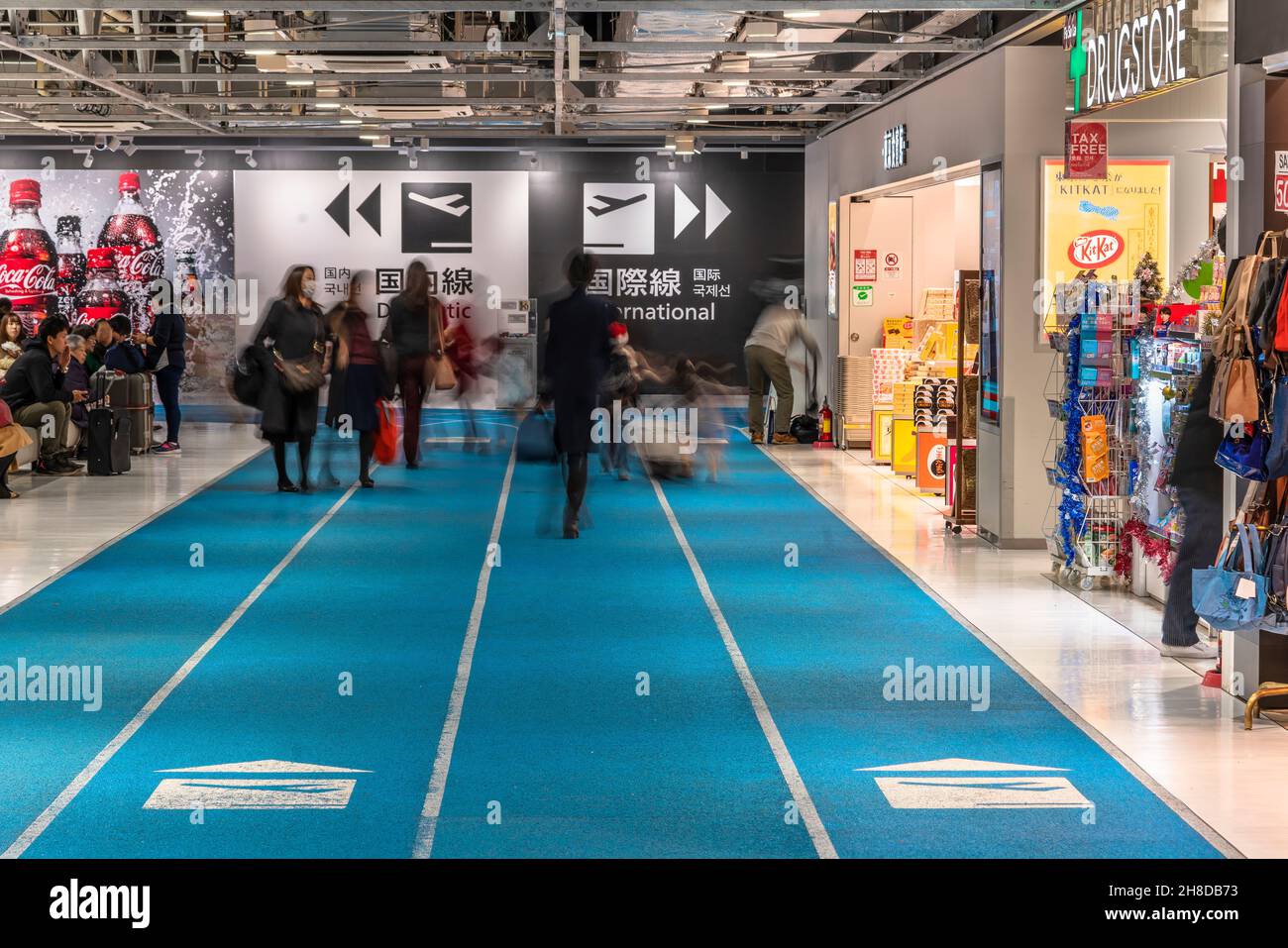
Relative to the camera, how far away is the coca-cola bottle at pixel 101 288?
2317cm

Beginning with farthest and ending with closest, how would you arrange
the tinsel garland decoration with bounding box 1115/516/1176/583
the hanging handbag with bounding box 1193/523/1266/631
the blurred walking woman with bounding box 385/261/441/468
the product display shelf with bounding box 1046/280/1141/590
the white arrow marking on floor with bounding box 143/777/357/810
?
the blurred walking woman with bounding box 385/261/441/468 < the product display shelf with bounding box 1046/280/1141/590 < the tinsel garland decoration with bounding box 1115/516/1176/583 < the hanging handbag with bounding box 1193/523/1266/631 < the white arrow marking on floor with bounding box 143/777/357/810

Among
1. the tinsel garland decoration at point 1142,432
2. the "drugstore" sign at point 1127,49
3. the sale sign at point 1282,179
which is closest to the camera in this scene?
the sale sign at point 1282,179

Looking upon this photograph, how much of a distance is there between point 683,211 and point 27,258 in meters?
8.73

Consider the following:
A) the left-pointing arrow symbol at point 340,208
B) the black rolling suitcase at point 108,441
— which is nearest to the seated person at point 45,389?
the black rolling suitcase at point 108,441

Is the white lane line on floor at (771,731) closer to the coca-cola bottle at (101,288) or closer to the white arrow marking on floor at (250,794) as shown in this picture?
the white arrow marking on floor at (250,794)

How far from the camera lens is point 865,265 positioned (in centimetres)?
1814

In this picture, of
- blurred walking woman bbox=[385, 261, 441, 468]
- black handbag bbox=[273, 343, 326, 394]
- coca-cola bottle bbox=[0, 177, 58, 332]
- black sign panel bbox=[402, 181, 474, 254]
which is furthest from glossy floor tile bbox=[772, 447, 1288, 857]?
coca-cola bottle bbox=[0, 177, 58, 332]

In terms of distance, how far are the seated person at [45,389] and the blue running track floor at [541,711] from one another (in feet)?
11.8

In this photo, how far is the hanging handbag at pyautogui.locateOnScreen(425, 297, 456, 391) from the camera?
15.7 meters

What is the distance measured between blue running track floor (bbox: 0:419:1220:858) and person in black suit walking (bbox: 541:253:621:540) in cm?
86

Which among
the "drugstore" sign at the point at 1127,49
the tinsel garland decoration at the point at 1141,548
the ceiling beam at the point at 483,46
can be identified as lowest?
the tinsel garland decoration at the point at 1141,548

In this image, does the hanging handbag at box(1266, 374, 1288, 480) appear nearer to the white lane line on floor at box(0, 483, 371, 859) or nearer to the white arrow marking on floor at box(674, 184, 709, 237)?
the white lane line on floor at box(0, 483, 371, 859)

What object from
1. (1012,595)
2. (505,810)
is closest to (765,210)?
(1012,595)

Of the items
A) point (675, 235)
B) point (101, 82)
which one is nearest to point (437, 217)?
point (675, 235)
